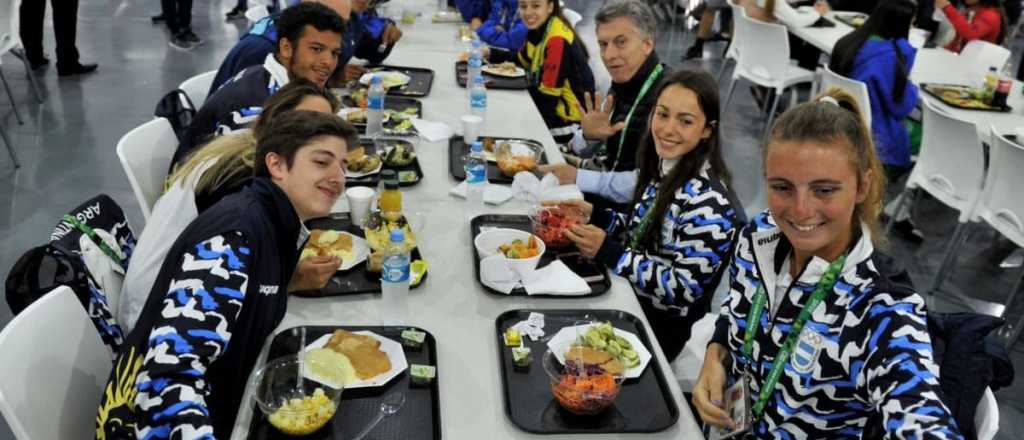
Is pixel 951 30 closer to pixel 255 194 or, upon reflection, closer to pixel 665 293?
pixel 665 293

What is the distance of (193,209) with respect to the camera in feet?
6.34

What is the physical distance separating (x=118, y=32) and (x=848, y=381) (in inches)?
303

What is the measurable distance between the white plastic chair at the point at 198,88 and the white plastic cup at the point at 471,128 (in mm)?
1125

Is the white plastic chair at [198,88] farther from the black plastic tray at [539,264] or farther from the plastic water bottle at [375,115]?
the black plastic tray at [539,264]

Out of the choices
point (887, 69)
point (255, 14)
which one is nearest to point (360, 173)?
point (255, 14)

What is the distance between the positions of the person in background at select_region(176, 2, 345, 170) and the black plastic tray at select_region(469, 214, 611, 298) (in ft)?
2.89

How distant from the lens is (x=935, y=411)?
129cm

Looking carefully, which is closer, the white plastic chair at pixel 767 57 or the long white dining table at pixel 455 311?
the long white dining table at pixel 455 311

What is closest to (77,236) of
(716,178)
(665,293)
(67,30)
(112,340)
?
(112,340)

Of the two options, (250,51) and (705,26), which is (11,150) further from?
(705,26)

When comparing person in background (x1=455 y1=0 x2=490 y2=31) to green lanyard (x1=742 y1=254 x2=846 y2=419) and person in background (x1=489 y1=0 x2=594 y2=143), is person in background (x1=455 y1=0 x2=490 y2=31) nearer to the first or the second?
person in background (x1=489 y1=0 x2=594 y2=143)

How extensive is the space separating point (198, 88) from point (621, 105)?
1.81 meters

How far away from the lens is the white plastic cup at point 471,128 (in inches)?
122

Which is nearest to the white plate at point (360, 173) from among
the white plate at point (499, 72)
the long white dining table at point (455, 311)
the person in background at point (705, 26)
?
the long white dining table at point (455, 311)
